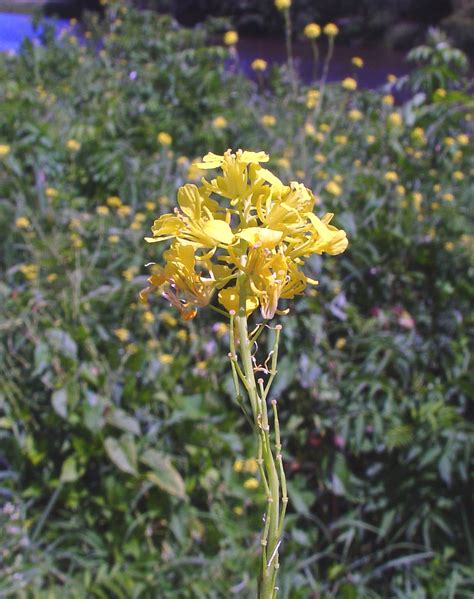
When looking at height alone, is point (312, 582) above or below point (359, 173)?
below

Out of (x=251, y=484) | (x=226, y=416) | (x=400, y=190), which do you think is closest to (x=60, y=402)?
(x=226, y=416)

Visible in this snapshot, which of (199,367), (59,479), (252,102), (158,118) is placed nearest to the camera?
(59,479)

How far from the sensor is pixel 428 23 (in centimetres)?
913

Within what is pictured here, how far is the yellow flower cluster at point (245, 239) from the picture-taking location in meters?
0.57

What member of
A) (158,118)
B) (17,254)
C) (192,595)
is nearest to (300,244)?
(192,595)

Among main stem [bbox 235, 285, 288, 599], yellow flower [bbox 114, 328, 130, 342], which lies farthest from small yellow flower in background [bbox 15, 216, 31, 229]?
main stem [bbox 235, 285, 288, 599]

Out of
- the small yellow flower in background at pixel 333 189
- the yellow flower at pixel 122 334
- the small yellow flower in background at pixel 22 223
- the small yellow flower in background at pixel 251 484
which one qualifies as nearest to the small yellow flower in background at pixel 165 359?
the yellow flower at pixel 122 334

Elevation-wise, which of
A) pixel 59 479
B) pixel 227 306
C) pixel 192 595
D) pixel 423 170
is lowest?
pixel 192 595

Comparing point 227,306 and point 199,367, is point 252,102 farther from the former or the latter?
point 227,306

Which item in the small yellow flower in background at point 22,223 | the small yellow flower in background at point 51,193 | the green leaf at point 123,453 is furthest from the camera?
the small yellow flower in background at point 51,193

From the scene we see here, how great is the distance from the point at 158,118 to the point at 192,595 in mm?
2388

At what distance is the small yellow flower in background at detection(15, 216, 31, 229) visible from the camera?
2227 millimetres

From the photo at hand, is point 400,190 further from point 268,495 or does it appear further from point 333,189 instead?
point 268,495

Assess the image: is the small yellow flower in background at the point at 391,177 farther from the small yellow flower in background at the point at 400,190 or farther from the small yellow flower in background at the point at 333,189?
the small yellow flower in background at the point at 333,189
